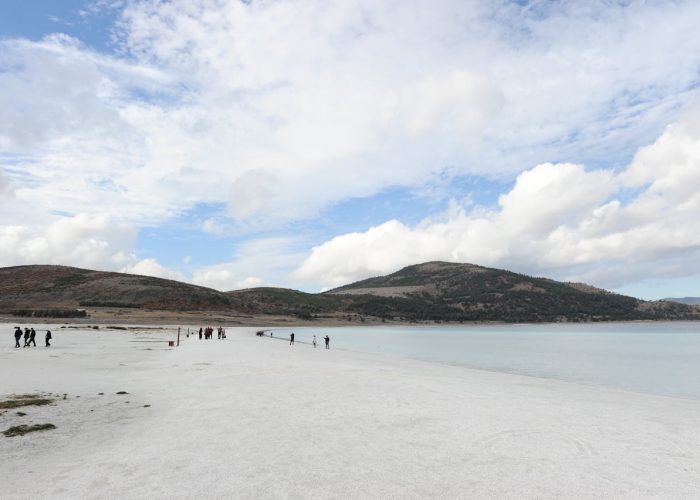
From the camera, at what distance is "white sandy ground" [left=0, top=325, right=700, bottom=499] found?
27.6 ft

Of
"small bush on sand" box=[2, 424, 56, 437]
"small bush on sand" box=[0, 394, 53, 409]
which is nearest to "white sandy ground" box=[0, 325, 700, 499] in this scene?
"small bush on sand" box=[2, 424, 56, 437]

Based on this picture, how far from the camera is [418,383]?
22.8m

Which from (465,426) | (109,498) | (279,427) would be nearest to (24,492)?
(109,498)

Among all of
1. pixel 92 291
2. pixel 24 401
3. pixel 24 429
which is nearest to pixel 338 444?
pixel 24 429

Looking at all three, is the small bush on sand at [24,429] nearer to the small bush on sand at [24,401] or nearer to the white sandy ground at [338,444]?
the white sandy ground at [338,444]

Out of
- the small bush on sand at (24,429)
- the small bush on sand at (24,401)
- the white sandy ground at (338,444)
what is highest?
the small bush on sand at (24,401)

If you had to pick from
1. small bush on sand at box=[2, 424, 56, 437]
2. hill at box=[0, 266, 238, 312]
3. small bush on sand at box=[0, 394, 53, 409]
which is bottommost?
small bush on sand at box=[2, 424, 56, 437]

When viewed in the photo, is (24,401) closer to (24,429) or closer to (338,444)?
(24,429)

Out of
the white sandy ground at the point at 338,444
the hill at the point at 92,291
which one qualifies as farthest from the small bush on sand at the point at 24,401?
the hill at the point at 92,291

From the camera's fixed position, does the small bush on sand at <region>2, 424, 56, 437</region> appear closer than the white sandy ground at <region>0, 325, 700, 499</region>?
No

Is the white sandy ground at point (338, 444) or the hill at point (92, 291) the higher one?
the hill at point (92, 291)

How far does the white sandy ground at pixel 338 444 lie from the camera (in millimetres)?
8422

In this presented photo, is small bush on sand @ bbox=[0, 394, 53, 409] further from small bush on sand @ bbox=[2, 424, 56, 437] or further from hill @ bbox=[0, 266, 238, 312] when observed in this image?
hill @ bbox=[0, 266, 238, 312]

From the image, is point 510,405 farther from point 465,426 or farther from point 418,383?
point 418,383
